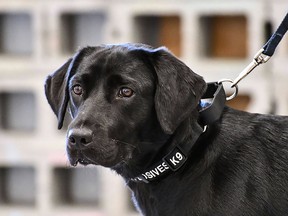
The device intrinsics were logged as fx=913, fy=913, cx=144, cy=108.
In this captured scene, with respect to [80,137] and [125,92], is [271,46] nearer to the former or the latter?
[125,92]

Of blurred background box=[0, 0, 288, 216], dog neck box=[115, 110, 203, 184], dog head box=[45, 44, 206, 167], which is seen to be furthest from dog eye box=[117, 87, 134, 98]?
blurred background box=[0, 0, 288, 216]

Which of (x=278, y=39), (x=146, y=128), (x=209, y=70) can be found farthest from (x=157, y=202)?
(x=209, y=70)

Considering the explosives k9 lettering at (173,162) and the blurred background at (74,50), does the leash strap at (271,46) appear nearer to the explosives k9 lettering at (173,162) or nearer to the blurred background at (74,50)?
the explosives k9 lettering at (173,162)

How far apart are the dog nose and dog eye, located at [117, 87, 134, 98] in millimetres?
113

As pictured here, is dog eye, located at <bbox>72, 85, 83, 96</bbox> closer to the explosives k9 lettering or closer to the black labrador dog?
the black labrador dog

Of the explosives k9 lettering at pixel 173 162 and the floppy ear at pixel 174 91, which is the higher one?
the floppy ear at pixel 174 91

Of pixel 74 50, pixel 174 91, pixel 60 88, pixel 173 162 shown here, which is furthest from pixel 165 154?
pixel 74 50

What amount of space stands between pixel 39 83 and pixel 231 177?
136 cm

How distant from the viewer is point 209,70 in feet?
9.29

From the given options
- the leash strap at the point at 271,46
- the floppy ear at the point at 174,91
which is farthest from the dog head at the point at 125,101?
the leash strap at the point at 271,46

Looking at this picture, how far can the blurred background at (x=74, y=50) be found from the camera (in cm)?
282

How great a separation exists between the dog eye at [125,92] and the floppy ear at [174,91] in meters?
0.05

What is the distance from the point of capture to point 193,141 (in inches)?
71.8

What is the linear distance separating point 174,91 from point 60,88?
0.27 meters
